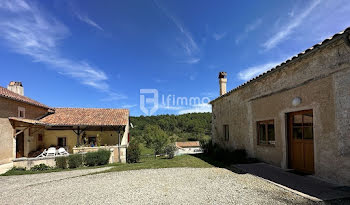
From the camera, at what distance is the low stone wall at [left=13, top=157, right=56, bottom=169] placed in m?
10.5

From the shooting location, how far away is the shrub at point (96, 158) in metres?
11.0

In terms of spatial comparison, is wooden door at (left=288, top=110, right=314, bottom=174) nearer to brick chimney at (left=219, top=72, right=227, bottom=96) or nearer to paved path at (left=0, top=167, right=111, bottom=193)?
brick chimney at (left=219, top=72, right=227, bottom=96)

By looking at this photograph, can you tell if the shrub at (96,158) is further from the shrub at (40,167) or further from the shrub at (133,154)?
the shrub at (133,154)

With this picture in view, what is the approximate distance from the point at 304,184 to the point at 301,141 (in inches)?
68.8

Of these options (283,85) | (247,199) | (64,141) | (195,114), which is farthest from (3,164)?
(195,114)

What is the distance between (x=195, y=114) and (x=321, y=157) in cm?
6313

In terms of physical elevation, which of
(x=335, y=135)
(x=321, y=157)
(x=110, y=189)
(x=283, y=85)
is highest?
(x=283, y=85)

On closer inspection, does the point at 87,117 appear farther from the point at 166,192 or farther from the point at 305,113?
the point at 305,113

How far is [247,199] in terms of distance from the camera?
3.75 metres

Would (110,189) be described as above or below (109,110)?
below

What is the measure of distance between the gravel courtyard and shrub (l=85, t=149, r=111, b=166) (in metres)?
5.44

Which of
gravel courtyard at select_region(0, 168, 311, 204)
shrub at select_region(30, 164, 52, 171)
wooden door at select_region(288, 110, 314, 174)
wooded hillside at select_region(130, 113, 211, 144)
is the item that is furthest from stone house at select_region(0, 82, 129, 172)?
wooded hillside at select_region(130, 113, 211, 144)

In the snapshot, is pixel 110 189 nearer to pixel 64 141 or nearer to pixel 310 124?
pixel 310 124

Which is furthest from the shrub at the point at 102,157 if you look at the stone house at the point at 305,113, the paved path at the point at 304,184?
the paved path at the point at 304,184
